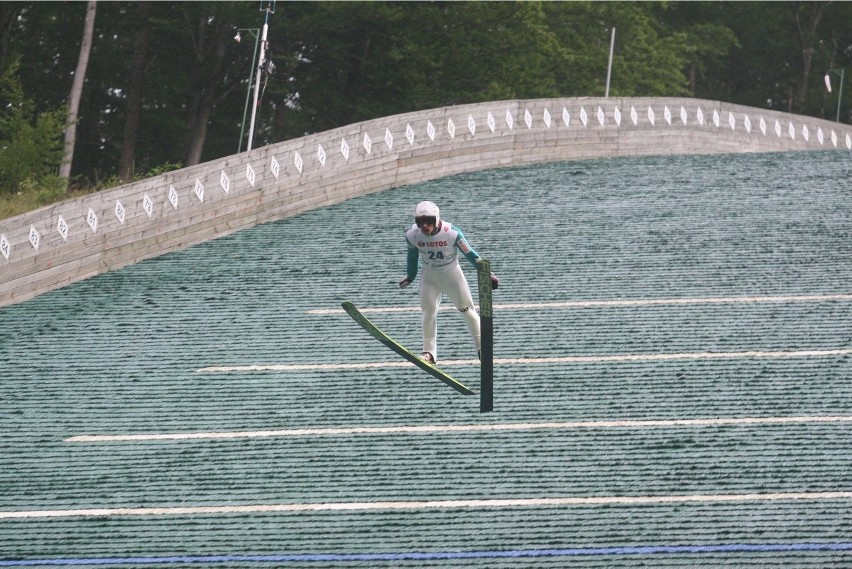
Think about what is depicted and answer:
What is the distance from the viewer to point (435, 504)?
9.38 metres

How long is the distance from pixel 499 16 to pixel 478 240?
2036 centimetres

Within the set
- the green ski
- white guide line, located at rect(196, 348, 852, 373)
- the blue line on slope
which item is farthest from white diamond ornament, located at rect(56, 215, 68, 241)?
the blue line on slope

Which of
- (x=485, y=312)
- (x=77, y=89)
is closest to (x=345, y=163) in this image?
(x=77, y=89)

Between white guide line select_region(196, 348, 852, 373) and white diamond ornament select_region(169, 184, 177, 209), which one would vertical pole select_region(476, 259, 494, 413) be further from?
white diamond ornament select_region(169, 184, 177, 209)

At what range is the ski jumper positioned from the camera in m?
10.4

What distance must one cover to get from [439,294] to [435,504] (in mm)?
2081

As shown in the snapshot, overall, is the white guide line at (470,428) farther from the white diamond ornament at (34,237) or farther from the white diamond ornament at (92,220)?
the white diamond ornament at (92,220)

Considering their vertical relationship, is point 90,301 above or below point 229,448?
above

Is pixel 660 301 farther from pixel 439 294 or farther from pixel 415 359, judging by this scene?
pixel 415 359

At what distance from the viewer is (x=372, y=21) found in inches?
1337

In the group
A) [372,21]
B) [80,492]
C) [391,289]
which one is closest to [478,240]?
[391,289]

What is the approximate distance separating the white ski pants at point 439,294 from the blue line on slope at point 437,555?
2.62 meters

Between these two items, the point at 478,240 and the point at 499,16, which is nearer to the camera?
the point at 478,240

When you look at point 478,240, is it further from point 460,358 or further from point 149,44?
point 149,44
